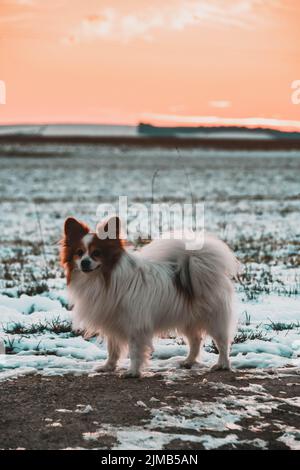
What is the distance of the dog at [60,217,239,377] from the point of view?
549 centimetres

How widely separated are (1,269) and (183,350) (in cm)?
501

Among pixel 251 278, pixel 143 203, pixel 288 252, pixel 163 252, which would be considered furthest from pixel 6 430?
pixel 143 203

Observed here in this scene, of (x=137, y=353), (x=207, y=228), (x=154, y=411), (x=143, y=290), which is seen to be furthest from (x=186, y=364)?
(x=207, y=228)

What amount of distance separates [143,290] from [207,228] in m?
10.1

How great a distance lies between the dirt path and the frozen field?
0.24 ft

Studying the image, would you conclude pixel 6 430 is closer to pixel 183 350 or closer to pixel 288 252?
pixel 183 350

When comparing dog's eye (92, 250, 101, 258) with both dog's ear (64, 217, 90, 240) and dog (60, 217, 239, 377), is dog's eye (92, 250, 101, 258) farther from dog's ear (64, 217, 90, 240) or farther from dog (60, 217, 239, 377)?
dog's ear (64, 217, 90, 240)

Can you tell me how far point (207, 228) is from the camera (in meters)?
15.4

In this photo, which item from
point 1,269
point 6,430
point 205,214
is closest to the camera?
point 6,430

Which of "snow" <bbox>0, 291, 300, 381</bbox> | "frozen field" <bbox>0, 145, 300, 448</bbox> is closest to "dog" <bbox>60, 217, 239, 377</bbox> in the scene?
"snow" <bbox>0, 291, 300, 381</bbox>

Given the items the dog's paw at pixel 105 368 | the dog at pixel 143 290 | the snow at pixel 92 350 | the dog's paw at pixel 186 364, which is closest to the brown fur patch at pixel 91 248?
the dog at pixel 143 290

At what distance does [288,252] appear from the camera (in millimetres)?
11711

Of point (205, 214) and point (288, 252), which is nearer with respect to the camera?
point (288, 252)

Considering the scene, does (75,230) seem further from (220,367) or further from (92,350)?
(220,367)
